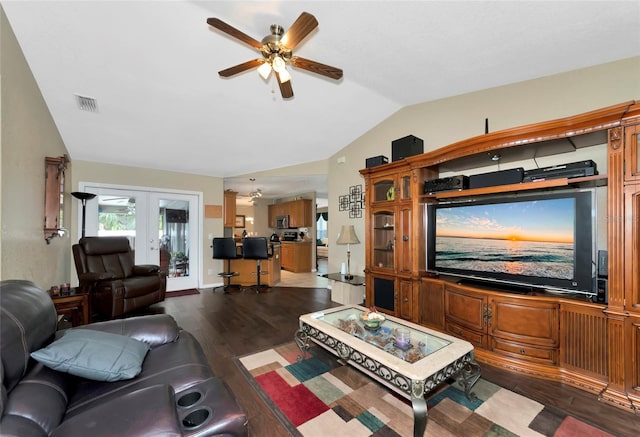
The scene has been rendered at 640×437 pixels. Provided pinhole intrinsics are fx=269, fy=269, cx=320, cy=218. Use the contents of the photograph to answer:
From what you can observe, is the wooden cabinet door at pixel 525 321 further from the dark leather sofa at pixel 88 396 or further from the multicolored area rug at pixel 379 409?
the dark leather sofa at pixel 88 396

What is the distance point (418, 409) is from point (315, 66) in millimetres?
2420

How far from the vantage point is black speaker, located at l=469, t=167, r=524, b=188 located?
2454 mm

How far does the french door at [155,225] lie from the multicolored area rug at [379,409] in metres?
3.69

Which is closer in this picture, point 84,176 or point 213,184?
point 84,176

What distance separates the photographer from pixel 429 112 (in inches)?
138

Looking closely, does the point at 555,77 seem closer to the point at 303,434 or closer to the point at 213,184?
the point at 303,434

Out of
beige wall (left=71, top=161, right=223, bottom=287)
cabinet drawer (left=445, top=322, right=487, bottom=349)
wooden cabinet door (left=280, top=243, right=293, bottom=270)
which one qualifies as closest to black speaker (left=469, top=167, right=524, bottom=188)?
cabinet drawer (left=445, top=322, right=487, bottom=349)

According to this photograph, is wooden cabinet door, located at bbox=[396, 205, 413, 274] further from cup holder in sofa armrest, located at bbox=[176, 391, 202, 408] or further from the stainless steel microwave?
the stainless steel microwave

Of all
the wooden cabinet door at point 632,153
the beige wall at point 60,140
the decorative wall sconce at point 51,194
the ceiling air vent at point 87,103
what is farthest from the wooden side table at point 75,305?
the wooden cabinet door at point 632,153

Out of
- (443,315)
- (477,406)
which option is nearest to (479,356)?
(443,315)

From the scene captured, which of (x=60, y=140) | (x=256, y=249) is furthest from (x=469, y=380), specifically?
(x=60, y=140)

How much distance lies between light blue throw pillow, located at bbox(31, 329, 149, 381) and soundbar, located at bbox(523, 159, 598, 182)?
10.7 feet

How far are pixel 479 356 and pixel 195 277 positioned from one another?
16.4 feet

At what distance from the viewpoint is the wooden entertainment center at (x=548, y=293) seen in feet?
6.20
